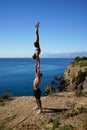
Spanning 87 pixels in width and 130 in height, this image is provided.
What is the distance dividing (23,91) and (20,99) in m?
32.2

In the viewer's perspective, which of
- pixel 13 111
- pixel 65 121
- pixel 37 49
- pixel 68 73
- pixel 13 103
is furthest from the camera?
pixel 68 73

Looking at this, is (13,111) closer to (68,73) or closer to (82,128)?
(82,128)

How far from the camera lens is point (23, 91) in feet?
157

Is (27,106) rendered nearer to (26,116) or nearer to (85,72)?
(26,116)

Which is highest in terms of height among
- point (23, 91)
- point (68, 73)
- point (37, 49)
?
point (37, 49)

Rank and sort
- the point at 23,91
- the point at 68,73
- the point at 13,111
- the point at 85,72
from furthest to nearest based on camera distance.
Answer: the point at 23,91
the point at 68,73
the point at 85,72
the point at 13,111

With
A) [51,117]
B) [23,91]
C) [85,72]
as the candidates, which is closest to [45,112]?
[51,117]

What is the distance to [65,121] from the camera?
1116 cm

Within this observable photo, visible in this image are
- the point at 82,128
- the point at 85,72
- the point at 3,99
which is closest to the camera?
the point at 82,128

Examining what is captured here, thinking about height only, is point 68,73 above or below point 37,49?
below

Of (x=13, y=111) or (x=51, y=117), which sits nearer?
(x=51, y=117)

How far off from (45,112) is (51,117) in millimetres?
753

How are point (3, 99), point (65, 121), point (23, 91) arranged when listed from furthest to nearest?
point (23, 91)
point (3, 99)
point (65, 121)

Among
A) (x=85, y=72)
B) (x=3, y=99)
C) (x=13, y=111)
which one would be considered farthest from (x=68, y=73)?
(x=13, y=111)
